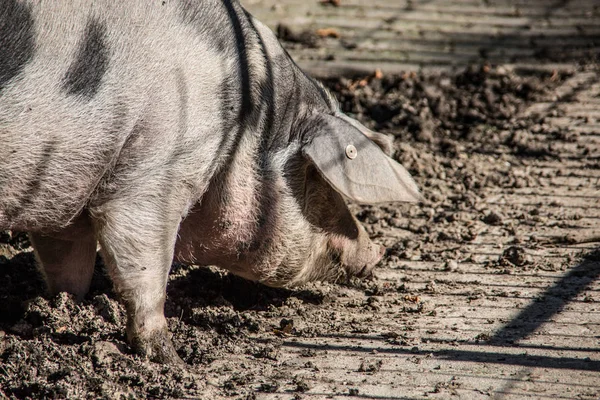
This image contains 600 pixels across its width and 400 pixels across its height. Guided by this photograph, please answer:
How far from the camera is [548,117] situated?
21.2 ft

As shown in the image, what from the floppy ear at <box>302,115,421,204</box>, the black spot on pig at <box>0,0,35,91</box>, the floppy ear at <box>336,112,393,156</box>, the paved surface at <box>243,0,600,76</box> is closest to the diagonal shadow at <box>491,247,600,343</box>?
the floppy ear at <box>302,115,421,204</box>

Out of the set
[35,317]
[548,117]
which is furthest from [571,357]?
[548,117]

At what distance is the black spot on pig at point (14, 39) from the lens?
11.3 feet

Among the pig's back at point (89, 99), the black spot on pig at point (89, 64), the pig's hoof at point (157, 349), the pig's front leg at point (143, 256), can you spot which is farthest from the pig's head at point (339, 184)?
the black spot on pig at point (89, 64)

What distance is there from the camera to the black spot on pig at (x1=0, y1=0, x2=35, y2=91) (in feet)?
11.3

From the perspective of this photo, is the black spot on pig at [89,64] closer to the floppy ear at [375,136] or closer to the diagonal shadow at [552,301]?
the floppy ear at [375,136]

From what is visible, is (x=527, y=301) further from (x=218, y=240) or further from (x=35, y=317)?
(x=35, y=317)

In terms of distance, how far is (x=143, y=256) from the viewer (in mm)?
3686

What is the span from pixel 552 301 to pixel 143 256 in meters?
2.04

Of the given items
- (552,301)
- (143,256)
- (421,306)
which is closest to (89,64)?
(143,256)

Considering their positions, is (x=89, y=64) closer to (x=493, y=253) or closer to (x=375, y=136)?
(x=375, y=136)

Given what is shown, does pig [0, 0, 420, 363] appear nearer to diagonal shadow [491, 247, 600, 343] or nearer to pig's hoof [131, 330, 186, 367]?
pig's hoof [131, 330, 186, 367]

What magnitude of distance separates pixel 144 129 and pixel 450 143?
3.07 meters

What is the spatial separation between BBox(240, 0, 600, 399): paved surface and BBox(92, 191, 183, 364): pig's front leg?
609 mm
